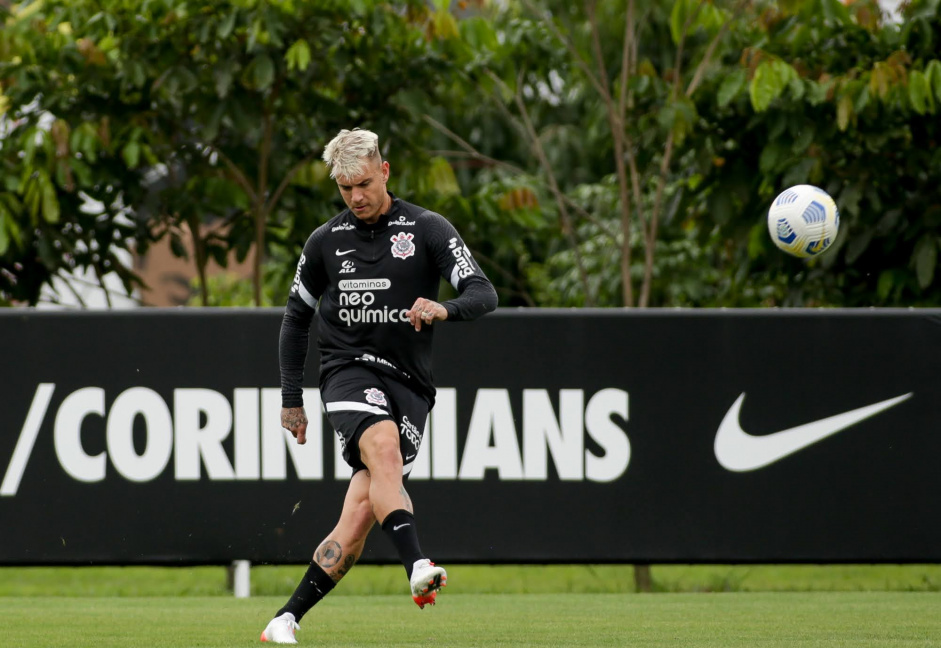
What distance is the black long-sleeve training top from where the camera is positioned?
5164 mm

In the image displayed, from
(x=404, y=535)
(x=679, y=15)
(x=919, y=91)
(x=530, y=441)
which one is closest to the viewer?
(x=404, y=535)

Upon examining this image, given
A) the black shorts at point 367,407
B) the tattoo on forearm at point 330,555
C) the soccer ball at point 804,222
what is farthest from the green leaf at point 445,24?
the tattoo on forearm at point 330,555

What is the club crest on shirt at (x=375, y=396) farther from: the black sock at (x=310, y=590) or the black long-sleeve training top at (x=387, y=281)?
the black sock at (x=310, y=590)

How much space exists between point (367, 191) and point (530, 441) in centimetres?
308

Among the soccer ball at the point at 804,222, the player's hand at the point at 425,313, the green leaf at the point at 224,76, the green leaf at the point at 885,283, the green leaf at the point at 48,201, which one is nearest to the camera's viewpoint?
the player's hand at the point at 425,313

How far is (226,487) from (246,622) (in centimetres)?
160

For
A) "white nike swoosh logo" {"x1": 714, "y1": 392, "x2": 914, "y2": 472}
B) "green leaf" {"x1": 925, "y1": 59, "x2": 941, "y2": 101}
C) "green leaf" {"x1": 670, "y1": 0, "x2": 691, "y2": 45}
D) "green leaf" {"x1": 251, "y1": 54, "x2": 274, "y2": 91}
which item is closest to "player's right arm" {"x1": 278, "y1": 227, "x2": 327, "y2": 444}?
"white nike swoosh logo" {"x1": 714, "y1": 392, "x2": 914, "y2": 472}

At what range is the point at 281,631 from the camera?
506 cm

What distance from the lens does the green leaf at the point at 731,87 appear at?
8.95 m

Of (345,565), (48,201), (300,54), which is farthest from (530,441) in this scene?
(48,201)

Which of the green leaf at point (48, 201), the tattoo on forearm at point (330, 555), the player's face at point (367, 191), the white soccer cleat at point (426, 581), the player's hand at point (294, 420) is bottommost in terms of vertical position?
the tattoo on forearm at point (330, 555)

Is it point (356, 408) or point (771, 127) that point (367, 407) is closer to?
point (356, 408)

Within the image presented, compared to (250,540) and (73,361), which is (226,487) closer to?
(250,540)

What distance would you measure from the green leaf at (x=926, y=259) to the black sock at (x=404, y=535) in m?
5.53
